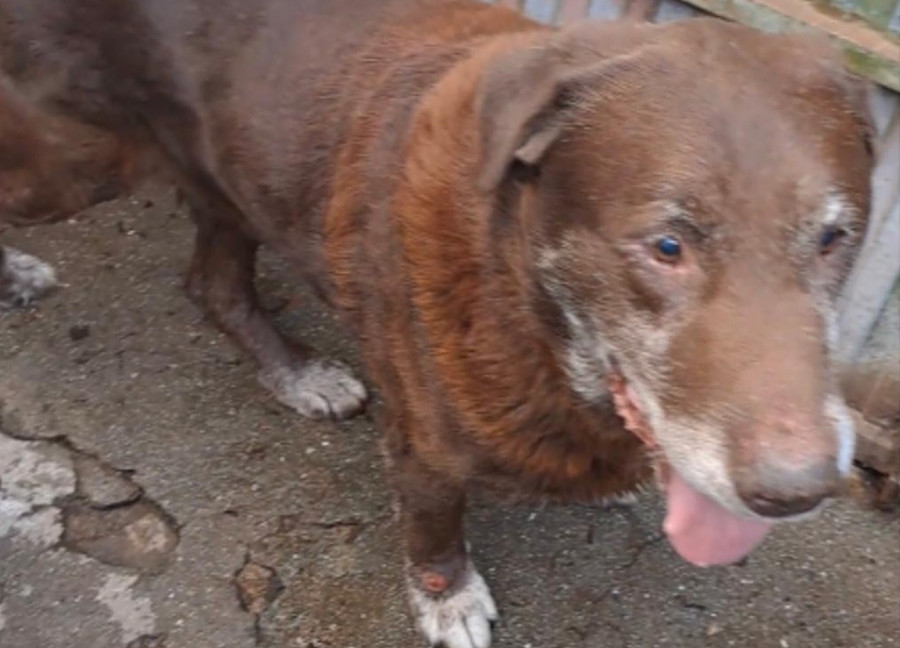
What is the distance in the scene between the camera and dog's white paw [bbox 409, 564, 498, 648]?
2.89m

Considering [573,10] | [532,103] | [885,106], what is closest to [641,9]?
[573,10]

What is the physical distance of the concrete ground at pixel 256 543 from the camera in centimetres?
296

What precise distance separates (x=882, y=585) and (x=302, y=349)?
161cm

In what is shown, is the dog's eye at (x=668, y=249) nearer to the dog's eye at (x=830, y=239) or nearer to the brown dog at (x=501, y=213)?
the brown dog at (x=501, y=213)

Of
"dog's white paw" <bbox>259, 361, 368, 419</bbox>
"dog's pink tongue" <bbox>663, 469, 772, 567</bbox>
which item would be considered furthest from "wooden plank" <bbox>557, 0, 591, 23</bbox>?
"dog's pink tongue" <bbox>663, 469, 772, 567</bbox>

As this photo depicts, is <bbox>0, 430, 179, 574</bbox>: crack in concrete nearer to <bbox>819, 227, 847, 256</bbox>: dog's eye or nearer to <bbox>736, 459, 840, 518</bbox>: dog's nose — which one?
<bbox>736, 459, 840, 518</bbox>: dog's nose

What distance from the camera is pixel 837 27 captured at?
2.85m

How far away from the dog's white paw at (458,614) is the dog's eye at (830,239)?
1.40 m

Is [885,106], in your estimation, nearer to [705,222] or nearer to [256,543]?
[705,222]

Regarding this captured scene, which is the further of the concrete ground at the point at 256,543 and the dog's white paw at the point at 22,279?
the dog's white paw at the point at 22,279

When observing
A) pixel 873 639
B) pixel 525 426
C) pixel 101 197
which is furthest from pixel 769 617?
pixel 101 197

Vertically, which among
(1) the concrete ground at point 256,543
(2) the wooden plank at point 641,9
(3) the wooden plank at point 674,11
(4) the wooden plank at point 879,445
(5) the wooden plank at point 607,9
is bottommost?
(1) the concrete ground at point 256,543

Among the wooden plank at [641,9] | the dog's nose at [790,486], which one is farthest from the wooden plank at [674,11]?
the dog's nose at [790,486]

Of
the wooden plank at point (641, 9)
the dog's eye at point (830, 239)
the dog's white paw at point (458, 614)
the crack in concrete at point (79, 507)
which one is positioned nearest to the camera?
the dog's eye at point (830, 239)
